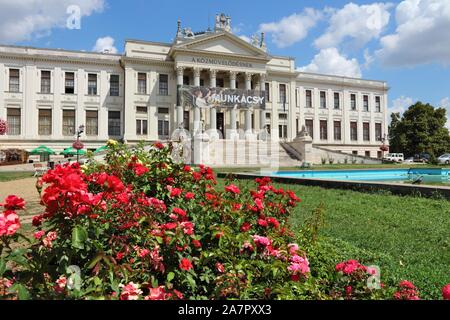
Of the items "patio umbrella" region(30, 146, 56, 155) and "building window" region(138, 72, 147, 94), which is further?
"building window" region(138, 72, 147, 94)

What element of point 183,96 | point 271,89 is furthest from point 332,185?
point 271,89

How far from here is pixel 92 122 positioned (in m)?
39.1

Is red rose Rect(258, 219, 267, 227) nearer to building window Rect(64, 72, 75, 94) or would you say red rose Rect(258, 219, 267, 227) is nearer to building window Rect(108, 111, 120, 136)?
building window Rect(108, 111, 120, 136)

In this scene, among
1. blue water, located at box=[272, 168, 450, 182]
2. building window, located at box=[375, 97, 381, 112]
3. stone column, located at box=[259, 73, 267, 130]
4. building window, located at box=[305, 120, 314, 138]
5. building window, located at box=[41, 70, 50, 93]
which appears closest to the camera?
blue water, located at box=[272, 168, 450, 182]

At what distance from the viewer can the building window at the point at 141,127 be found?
129ft

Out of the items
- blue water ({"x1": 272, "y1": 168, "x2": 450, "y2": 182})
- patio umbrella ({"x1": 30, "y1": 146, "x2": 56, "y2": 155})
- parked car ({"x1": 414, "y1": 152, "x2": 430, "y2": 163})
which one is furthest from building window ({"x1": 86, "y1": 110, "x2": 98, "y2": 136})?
parked car ({"x1": 414, "y1": 152, "x2": 430, "y2": 163})

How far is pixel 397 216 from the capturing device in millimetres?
7012

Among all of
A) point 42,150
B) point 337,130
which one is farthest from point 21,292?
point 337,130

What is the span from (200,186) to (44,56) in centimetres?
3993

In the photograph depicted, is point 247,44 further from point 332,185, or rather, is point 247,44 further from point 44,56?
point 332,185

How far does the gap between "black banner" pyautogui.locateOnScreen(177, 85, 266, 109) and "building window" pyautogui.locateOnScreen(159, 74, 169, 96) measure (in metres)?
5.08

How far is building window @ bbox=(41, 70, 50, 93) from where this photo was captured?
37469 mm

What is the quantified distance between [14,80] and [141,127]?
1422 cm

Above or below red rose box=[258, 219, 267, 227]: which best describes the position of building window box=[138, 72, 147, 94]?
above
